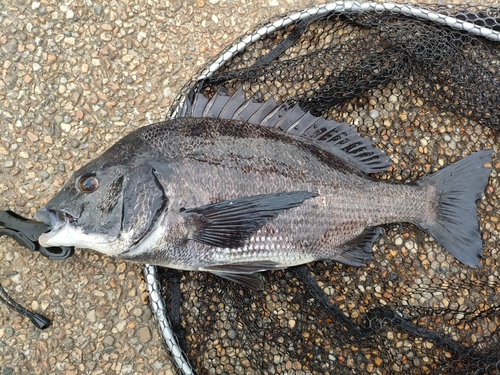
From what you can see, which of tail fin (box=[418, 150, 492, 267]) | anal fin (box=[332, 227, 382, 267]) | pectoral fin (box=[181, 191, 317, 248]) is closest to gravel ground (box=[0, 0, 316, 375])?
pectoral fin (box=[181, 191, 317, 248])

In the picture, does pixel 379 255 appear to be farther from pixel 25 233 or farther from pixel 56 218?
pixel 25 233

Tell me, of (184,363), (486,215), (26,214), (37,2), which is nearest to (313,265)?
(184,363)

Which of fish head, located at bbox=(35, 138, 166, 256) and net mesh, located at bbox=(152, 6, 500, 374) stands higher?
fish head, located at bbox=(35, 138, 166, 256)

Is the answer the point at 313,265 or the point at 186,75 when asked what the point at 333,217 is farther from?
the point at 186,75

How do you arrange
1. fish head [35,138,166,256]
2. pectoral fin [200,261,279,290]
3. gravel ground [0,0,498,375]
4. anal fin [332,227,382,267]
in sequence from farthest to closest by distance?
gravel ground [0,0,498,375] → anal fin [332,227,382,267] → pectoral fin [200,261,279,290] → fish head [35,138,166,256]

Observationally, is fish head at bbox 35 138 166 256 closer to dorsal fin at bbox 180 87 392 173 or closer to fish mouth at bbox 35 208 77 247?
fish mouth at bbox 35 208 77 247

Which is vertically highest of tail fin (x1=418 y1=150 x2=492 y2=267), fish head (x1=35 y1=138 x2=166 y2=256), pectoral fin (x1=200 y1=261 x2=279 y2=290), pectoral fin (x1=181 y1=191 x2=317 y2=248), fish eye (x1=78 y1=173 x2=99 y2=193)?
fish eye (x1=78 y1=173 x2=99 y2=193)

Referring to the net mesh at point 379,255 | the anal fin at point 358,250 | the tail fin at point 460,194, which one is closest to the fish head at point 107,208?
the net mesh at point 379,255

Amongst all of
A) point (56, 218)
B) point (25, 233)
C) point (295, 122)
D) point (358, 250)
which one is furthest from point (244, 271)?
point (25, 233)
